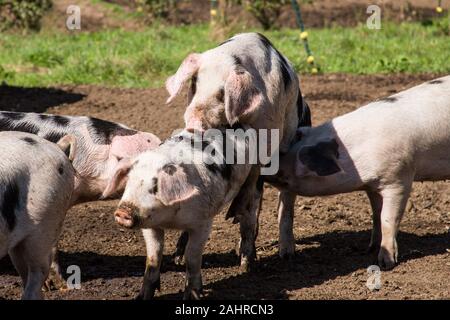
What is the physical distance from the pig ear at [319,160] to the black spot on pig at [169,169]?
4.77 feet

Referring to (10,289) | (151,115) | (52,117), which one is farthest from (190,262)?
(151,115)

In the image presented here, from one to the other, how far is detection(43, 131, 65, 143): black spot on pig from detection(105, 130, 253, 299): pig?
34.6 inches

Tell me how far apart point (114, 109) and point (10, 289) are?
16.0 ft

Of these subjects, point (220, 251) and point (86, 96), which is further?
point (86, 96)

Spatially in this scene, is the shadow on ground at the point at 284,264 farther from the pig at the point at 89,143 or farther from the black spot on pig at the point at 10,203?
the black spot on pig at the point at 10,203

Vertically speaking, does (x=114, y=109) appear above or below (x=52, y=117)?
below

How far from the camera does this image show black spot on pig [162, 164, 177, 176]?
568 cm

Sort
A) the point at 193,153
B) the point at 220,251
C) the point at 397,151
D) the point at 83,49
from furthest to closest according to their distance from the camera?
Result: the point at 83,49, the point at 220,251, the point at 397,151, the point at 193,153

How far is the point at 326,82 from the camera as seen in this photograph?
12.4 metres

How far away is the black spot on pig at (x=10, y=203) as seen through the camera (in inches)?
210

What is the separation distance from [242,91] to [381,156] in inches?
44.7

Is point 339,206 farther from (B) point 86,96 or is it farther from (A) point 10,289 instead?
(B) point 86,96

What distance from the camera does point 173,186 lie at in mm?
5676

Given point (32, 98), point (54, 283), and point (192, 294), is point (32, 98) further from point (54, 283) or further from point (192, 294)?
point (192, 294)
